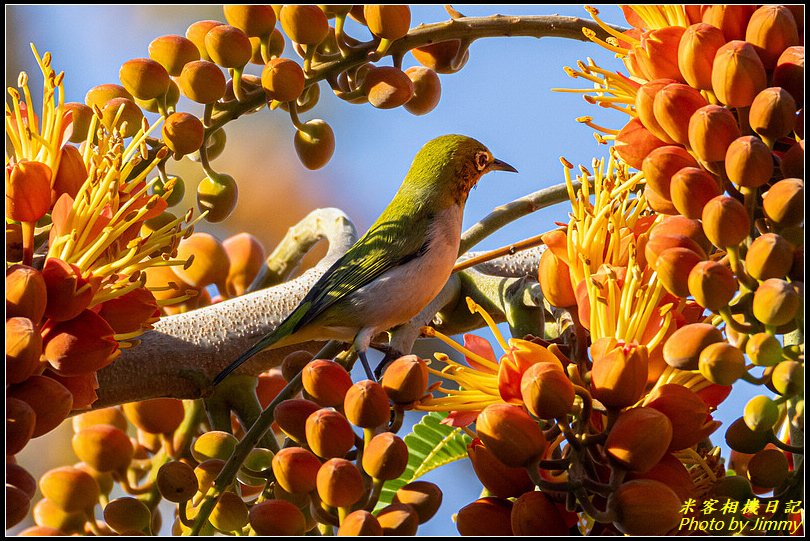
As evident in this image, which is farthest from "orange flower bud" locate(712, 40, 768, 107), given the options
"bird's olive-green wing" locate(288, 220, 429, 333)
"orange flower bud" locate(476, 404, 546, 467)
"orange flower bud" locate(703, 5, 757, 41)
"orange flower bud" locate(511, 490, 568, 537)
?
"bird's olive-green wing" locate(288, 220, 429, 333)

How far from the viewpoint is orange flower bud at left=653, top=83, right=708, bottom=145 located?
1.90 m

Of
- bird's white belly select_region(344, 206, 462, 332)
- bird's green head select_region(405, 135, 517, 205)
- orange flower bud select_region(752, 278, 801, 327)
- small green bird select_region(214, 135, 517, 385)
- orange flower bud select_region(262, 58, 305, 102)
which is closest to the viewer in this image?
orange flower bud select_region(752, 278, 801, 327)

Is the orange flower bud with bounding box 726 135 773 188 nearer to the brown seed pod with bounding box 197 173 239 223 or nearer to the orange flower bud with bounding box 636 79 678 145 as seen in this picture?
the orange flower bud with bounding box 636 79 678 145

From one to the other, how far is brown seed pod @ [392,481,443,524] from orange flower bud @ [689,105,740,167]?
812mm

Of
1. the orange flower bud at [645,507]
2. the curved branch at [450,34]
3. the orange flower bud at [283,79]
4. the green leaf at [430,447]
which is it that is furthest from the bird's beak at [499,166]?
the orange flower bud at [645,507]

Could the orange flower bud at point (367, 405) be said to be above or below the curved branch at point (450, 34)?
below

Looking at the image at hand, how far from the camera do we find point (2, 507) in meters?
1.80

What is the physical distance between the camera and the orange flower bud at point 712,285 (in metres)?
1.65

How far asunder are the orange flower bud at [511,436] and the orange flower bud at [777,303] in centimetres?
43

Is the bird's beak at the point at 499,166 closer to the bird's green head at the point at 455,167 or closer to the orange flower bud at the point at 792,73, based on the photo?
the bird's green head at the point at 455,167

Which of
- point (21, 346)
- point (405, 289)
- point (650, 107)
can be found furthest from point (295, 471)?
point (405, 289)

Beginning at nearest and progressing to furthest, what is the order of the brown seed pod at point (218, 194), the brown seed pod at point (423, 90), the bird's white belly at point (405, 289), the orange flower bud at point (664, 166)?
the orange flower bud at point (664, 166) → the brown seed pod at point (218, 194) → the brown seed pod at point (423, 90) → the bird's white belly at point (405, 289)

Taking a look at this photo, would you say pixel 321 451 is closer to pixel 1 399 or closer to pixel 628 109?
pixel 1 399

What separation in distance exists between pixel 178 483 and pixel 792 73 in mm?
1496
